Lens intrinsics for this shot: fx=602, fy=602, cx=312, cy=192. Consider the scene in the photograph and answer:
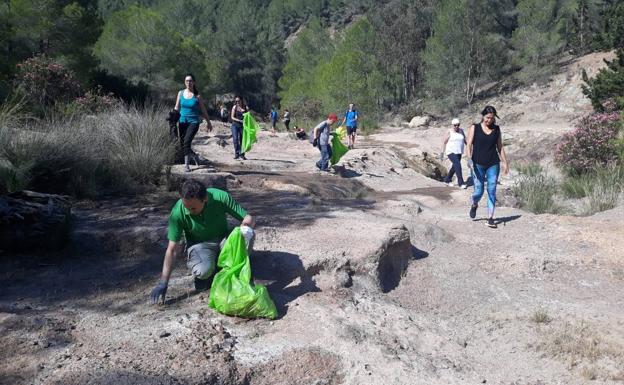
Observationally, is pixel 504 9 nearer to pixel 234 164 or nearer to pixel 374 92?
pixel 374 92

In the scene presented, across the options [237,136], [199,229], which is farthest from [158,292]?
[237,136]

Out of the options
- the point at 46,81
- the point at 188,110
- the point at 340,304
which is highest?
the point at 46,81

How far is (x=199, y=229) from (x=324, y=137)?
7478 mm

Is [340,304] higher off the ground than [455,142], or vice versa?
[455,142]

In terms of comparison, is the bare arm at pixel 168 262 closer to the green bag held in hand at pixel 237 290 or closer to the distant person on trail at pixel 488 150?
the green bag held in hand at pixel 237 290

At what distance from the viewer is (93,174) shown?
26.4ft

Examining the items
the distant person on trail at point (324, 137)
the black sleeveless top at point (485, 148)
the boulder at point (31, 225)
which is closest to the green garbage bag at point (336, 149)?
the distant person on trail at point (324, 137)

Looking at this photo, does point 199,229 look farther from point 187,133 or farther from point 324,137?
point 324,137

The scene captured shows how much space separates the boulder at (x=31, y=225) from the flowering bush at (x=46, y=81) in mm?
9037

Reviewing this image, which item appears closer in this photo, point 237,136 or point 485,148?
point 485,148

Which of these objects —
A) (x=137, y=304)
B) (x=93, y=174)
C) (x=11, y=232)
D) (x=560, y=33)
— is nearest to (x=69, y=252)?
(x=11, y=232)

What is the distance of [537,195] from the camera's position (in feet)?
31.1

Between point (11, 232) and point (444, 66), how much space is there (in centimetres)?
3822

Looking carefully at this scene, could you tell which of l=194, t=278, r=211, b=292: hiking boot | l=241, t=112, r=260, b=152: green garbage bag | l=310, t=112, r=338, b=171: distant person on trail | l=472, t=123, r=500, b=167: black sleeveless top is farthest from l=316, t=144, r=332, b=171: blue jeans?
l=194, t=278, r=211, b=292: hiking boot
